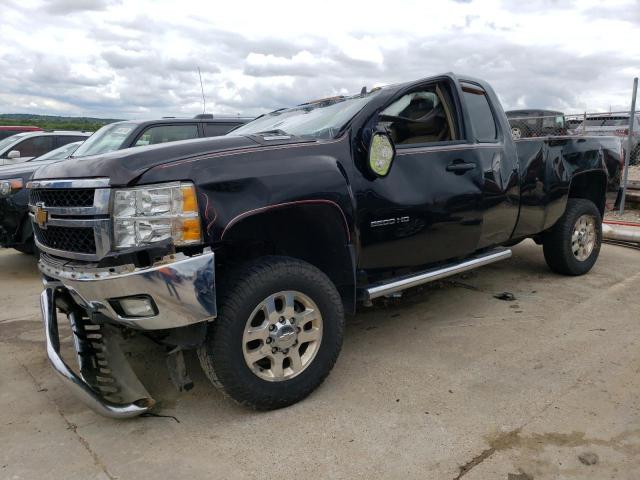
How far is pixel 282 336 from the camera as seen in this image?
286 centimetres

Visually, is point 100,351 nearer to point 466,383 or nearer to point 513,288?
point 466,383

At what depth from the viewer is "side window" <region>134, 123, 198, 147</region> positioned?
648cm

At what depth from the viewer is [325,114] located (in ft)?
12.3

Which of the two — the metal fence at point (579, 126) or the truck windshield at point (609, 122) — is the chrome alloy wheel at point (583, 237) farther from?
the truck windshield at point (609, 122)

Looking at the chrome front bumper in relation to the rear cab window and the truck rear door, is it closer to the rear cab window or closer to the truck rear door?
the truck rear door

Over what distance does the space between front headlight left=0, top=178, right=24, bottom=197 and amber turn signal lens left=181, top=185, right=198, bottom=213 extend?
4278 mm

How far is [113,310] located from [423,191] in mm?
2096

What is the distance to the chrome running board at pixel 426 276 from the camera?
3.42 metres

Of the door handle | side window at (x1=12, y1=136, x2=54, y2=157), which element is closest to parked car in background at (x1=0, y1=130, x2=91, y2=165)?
side window at (x1=12, y1=136, x2=54, y2=157)

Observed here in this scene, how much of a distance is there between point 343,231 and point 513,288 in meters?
2.74

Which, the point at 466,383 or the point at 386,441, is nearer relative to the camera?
the point at 386,441

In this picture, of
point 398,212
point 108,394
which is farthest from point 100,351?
point 398,212

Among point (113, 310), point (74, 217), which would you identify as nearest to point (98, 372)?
point (113, 310)

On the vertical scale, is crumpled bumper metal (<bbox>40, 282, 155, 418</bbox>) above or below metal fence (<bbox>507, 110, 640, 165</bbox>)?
below
